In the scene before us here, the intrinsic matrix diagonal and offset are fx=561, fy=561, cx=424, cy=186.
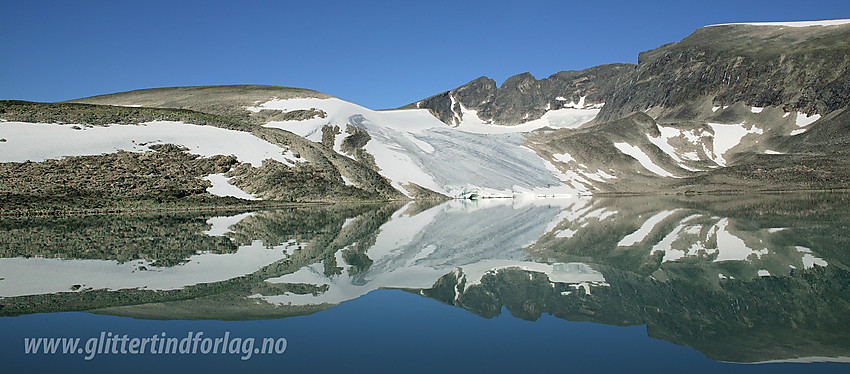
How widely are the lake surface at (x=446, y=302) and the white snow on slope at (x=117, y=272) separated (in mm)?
68

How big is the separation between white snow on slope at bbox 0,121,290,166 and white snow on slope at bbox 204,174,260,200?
11.1 feet

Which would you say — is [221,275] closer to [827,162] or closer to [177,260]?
[177,260]

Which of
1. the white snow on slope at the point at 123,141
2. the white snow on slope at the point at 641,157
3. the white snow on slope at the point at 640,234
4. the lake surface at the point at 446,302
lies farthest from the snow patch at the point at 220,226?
the white snow on slope at the point at 641,157

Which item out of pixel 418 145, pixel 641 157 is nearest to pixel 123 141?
pixel 418 145

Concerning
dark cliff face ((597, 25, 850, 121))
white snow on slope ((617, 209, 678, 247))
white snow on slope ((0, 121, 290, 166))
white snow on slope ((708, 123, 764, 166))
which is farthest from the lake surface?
dark cliff face ((597, 25, 850, 121))

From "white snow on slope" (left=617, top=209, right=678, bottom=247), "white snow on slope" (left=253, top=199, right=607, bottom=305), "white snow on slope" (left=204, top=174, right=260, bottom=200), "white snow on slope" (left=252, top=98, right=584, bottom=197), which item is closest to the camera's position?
"white snow on slope" (left=253, top=199, right=607, bottom=305)

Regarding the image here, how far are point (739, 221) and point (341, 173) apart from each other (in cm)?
3790

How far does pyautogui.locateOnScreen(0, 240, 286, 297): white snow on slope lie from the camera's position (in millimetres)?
11898

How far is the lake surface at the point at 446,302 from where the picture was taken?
7262 mm

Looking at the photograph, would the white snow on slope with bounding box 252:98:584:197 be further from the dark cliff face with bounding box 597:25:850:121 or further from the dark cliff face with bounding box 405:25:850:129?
the dark cliff face with bounding box 597:25:850:121

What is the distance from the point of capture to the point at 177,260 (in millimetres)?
15508

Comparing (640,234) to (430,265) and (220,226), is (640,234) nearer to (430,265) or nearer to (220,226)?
(430,265)

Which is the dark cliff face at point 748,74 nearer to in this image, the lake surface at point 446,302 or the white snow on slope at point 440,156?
the white snow on slope at point 440,156

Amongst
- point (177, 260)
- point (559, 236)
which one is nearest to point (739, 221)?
point (559, 236)
